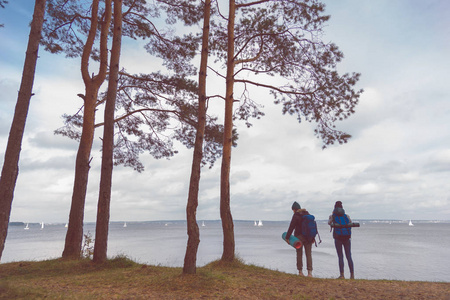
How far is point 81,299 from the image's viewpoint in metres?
5.16

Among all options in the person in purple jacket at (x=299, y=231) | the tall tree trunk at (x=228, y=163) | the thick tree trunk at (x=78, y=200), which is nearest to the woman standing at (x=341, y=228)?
the person in purple jacket at (x=299, y=231)

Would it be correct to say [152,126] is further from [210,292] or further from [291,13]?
[210,292]

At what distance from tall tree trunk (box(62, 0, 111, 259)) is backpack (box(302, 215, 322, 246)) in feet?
22.8

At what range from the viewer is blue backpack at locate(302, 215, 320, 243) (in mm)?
8344

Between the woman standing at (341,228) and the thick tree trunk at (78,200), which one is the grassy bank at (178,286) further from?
the thick tree trunk at (78,200)

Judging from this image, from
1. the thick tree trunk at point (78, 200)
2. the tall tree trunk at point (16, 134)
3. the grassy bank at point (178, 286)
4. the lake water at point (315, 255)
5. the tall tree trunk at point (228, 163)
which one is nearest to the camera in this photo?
the grassy bank at point (178, 286)

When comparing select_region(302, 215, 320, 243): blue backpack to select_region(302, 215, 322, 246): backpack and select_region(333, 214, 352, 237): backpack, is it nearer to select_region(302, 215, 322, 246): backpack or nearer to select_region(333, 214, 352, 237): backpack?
select_region(302, 215, 322, 246): backpack

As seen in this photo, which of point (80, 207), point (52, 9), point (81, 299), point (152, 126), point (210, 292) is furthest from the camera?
point (152, 126)

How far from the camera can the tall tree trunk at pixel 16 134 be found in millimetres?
5766

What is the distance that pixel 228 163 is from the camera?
31.6 ft

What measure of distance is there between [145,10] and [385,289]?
12126 mm

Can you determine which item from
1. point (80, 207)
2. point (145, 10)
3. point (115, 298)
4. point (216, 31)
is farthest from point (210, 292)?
point (145, 10)

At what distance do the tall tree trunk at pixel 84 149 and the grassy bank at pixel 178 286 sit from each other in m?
1.38

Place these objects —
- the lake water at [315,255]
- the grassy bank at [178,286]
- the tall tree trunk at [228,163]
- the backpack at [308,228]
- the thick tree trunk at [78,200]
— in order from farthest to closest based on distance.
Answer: the lake water at [315,255] → the thick tree trunk at [78,200] → the tall tree trunk at [228,163] → the backpack at [308,228] → the grassy bank at [178,286]
